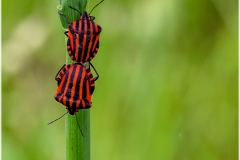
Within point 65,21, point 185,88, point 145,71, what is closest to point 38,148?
point 145,71

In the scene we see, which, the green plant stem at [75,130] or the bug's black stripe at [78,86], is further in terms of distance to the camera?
the bug's black stripe at [78,86]

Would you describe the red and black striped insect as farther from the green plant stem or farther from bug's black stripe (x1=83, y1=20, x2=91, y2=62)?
the green plant stem

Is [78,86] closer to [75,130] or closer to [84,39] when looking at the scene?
[84,39]

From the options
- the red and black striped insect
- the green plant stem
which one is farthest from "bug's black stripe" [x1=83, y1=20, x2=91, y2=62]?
the green plant stem

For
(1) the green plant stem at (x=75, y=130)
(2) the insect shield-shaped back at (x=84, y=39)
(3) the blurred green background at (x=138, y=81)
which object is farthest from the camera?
(3) the blurred green background at (x=138, y=81)

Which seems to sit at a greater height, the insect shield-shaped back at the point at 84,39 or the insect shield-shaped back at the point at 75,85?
the insect shield-shaped back at the point at 84,39

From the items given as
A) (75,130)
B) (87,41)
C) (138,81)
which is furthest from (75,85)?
(138,81)

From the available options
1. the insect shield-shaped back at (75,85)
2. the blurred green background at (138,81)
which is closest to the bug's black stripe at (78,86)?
the insect shield-shaped back at (75,85)

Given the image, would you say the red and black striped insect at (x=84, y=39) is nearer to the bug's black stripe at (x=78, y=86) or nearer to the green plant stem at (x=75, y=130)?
the bug's black stripe at (x=78, y=86)
